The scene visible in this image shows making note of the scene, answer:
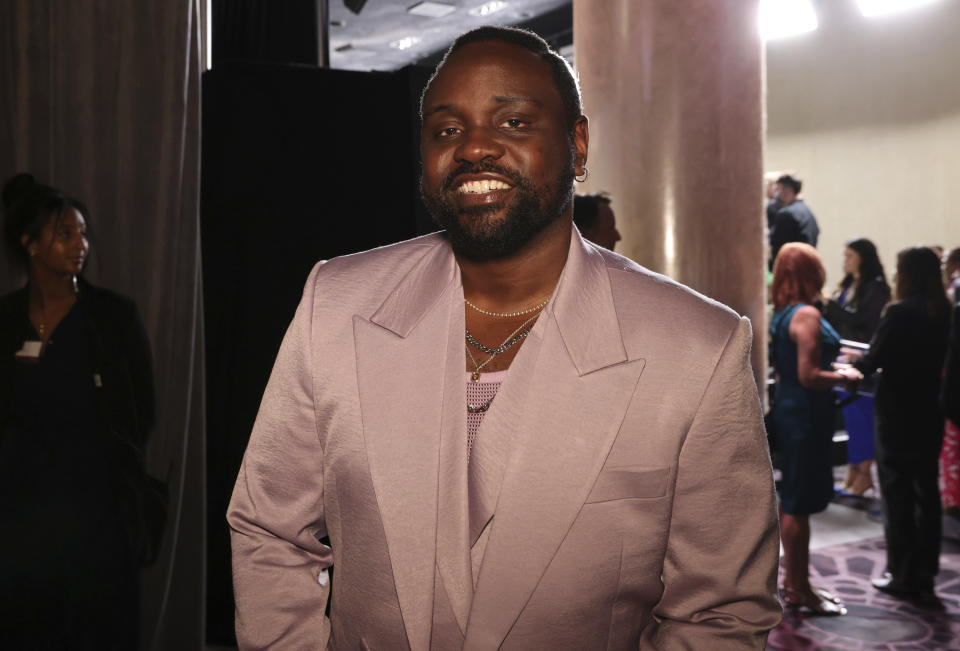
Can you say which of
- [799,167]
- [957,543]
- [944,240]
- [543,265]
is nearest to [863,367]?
[957,543]

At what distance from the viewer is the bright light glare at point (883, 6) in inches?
392

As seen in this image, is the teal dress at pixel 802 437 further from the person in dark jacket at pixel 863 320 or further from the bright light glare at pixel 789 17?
the bright light glare at pixel 789 17

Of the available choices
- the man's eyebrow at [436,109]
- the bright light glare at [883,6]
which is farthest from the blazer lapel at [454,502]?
the bright light glare at [883,6]

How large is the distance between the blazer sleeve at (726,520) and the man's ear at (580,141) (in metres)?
0.43

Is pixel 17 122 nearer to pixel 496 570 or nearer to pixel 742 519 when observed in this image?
pixel 496 570

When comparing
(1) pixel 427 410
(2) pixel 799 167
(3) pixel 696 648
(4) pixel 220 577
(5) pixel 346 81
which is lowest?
(4) pixel 220 577

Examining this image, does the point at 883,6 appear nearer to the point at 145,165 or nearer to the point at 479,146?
the point at 145,165

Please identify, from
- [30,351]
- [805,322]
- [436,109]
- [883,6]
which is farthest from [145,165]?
[883,6]

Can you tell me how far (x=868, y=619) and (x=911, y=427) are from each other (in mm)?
1049

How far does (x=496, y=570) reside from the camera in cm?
121

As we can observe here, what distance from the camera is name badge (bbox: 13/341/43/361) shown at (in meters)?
2.65

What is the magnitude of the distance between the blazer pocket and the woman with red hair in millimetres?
3149

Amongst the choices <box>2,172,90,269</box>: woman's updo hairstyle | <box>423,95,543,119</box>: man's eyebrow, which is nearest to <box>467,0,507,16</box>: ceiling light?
<box>2,172,90,269</box>: woman's updo hairstyle

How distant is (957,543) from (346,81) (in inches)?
195
